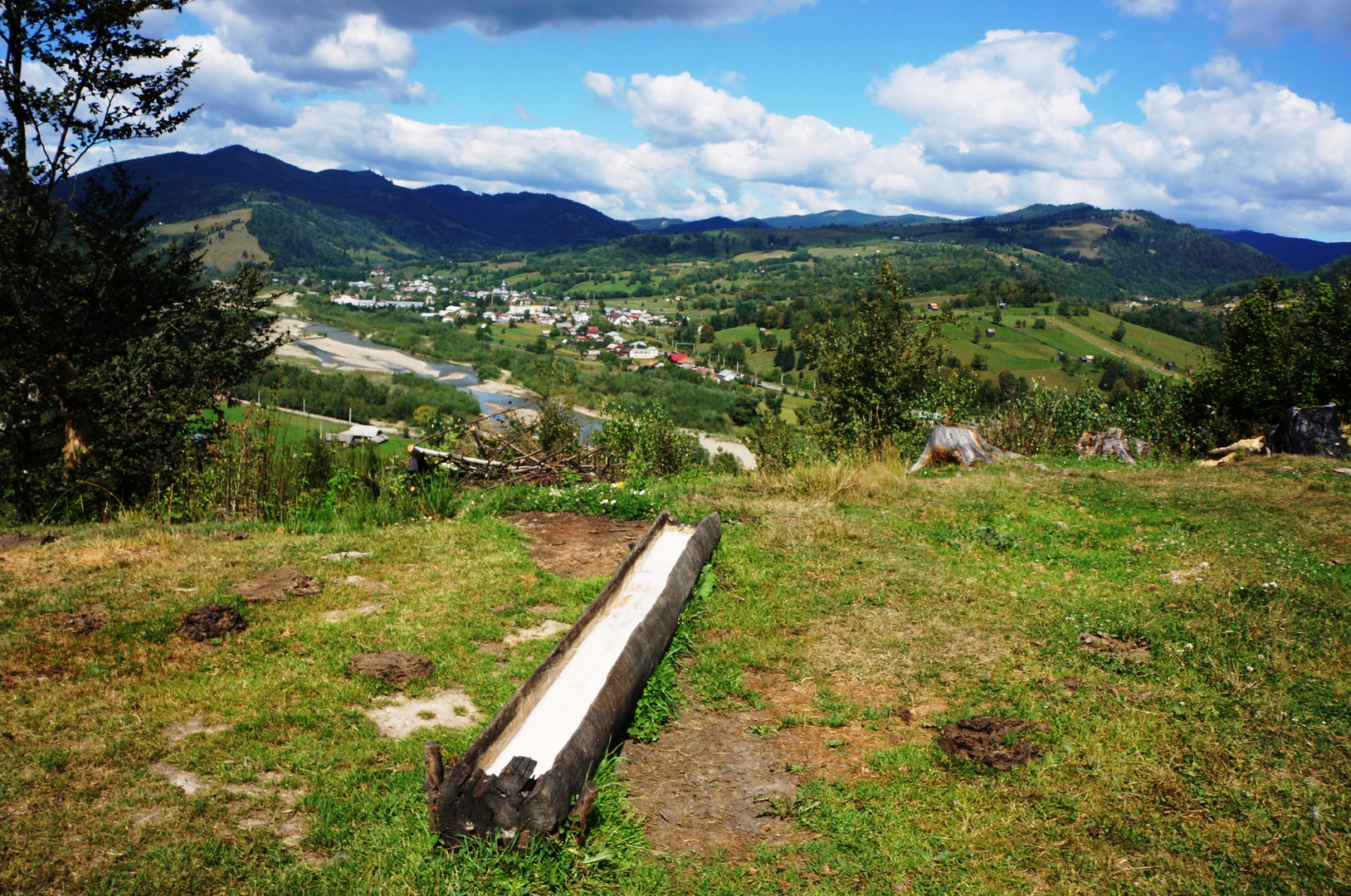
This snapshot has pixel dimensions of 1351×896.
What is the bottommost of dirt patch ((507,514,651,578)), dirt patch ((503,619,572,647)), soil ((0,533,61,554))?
dirt patch ((503,619,572,647))

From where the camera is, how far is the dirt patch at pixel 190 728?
3.87 meters

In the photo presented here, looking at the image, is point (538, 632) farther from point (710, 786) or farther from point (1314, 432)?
point (1314, 432)

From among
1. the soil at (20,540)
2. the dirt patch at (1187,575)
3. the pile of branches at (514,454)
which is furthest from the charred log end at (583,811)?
the pile of branches at (514,454)

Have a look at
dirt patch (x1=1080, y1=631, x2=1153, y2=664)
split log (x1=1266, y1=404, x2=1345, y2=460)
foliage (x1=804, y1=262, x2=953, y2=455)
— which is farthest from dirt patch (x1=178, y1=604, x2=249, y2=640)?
split log (x1=1266, y1=404, x2=1345, y2=460)

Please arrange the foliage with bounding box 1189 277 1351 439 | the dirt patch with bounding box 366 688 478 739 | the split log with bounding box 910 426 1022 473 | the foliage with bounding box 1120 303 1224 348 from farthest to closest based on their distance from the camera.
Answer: the foliage with bounding box 1120 303 1224 348 → the foliage with bounding box 1189 277 1351 439 → the split log with bounding box 910 426 1022 473 → the dirt patch with bounding box 366 688 478 739

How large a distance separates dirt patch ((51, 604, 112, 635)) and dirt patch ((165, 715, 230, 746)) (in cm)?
155

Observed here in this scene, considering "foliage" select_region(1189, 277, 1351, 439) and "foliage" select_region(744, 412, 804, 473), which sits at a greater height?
"foliage" select_region(1189, 277, 1351, 439)

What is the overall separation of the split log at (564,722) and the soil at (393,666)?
3.64 ft

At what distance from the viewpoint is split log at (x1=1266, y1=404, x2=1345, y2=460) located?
1127 centimetres

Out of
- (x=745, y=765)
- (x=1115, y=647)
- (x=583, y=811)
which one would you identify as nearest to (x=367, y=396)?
(x=745, y=765)

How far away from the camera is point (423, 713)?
4359 millimetres

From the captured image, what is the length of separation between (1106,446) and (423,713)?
1291 centimetres

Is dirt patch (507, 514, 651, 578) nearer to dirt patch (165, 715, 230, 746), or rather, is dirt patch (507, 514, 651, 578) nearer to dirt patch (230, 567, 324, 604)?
dirt patch (230, 567, 324, 604)

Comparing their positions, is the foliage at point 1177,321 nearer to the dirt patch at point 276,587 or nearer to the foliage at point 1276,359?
the foliage at point 1276,359
